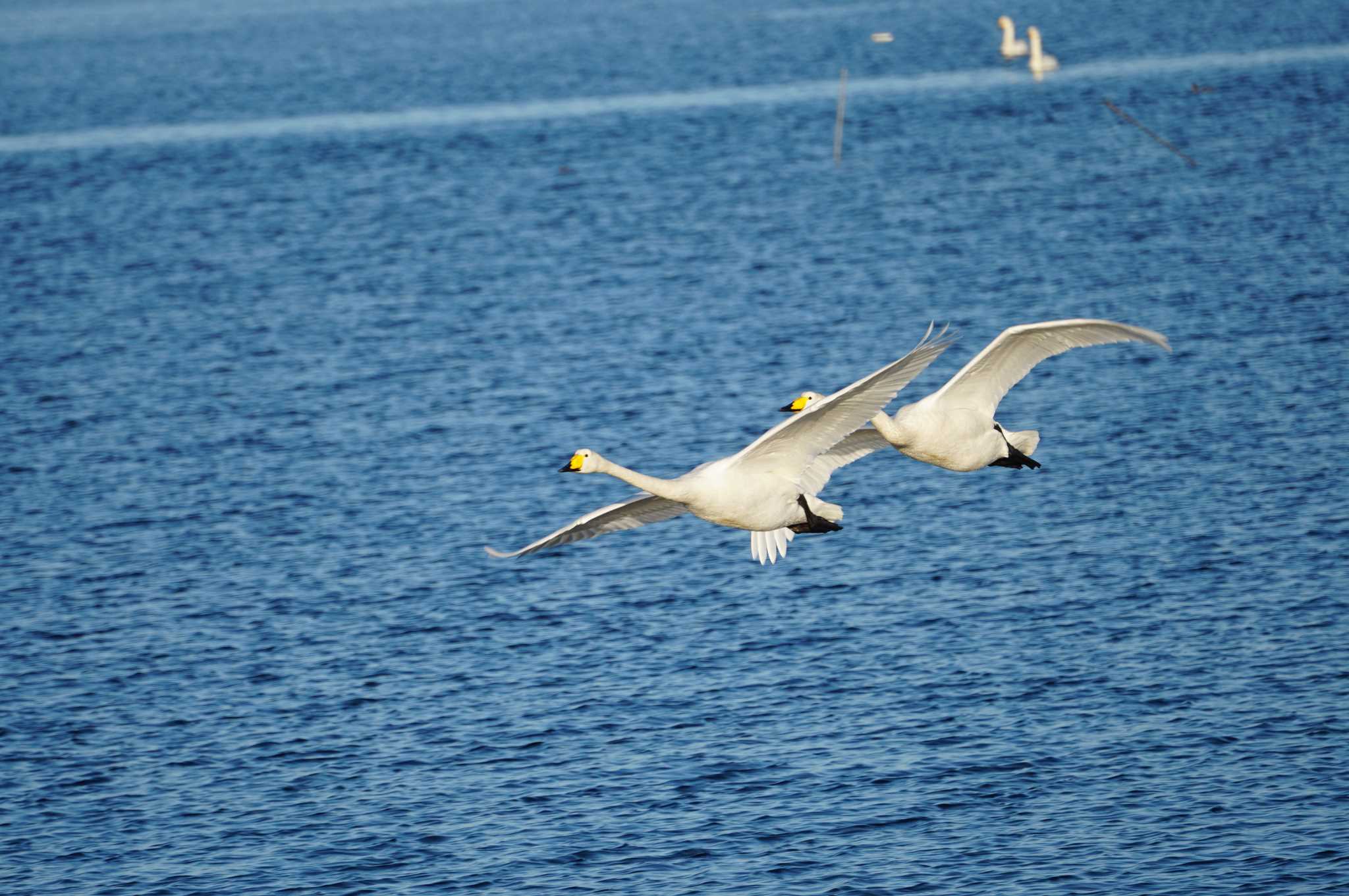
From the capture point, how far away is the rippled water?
96.7 feet

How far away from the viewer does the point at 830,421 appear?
66.2ft

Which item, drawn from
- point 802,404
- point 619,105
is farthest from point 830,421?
point 619,105

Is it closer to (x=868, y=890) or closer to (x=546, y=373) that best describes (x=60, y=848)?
(x=868, y=890)

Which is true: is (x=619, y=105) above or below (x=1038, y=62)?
below

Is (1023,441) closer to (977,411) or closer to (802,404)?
(977,411)

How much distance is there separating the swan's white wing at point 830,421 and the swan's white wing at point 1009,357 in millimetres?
837

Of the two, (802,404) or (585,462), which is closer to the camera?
(585,462)

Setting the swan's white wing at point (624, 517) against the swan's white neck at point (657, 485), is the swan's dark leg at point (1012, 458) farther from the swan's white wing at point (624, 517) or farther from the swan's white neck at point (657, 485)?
the swan's white neck at point (657, 485)

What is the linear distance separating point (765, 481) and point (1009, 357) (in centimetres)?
330

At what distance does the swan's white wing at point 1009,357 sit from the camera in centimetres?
1994

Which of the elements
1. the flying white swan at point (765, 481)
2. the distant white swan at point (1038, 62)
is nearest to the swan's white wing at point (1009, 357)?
the flying white swan at point (765, 481)

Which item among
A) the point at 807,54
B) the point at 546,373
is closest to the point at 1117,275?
the point at 546,373

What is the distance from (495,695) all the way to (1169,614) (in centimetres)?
1295

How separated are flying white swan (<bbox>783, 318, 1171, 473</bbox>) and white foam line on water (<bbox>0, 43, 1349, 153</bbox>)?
7403cm
